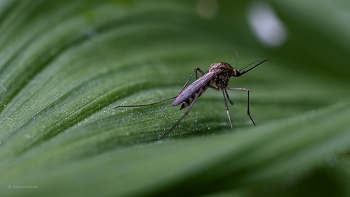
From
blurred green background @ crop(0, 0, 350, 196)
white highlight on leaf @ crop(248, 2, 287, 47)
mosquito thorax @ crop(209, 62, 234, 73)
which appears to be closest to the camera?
blurred green background @ crop(0, 0, 350, 196)

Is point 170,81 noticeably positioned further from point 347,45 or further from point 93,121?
point 347,45

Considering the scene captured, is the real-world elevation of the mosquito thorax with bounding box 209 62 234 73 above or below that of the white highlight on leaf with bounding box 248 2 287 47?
below

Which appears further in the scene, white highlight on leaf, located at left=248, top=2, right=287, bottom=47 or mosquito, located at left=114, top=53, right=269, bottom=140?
white highlight on leaf, located at left=248, top=2, right=287, bottom=47

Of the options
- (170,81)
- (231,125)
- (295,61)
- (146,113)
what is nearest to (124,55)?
(170,81)

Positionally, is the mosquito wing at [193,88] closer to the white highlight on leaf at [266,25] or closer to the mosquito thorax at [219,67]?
the mosquito thorax at [219,67]

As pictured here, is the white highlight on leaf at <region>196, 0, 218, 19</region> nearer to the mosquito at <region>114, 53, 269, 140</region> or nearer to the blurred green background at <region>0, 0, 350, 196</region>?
the blurred green background at <region>0, 0, 350, 196</region>

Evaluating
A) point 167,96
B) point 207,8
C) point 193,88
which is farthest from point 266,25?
point 167,96

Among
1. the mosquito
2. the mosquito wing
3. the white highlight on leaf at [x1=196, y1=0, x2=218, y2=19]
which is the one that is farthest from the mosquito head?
the white highlight on leaf at [x1=196, y1=0, x2=218, y2=19]
